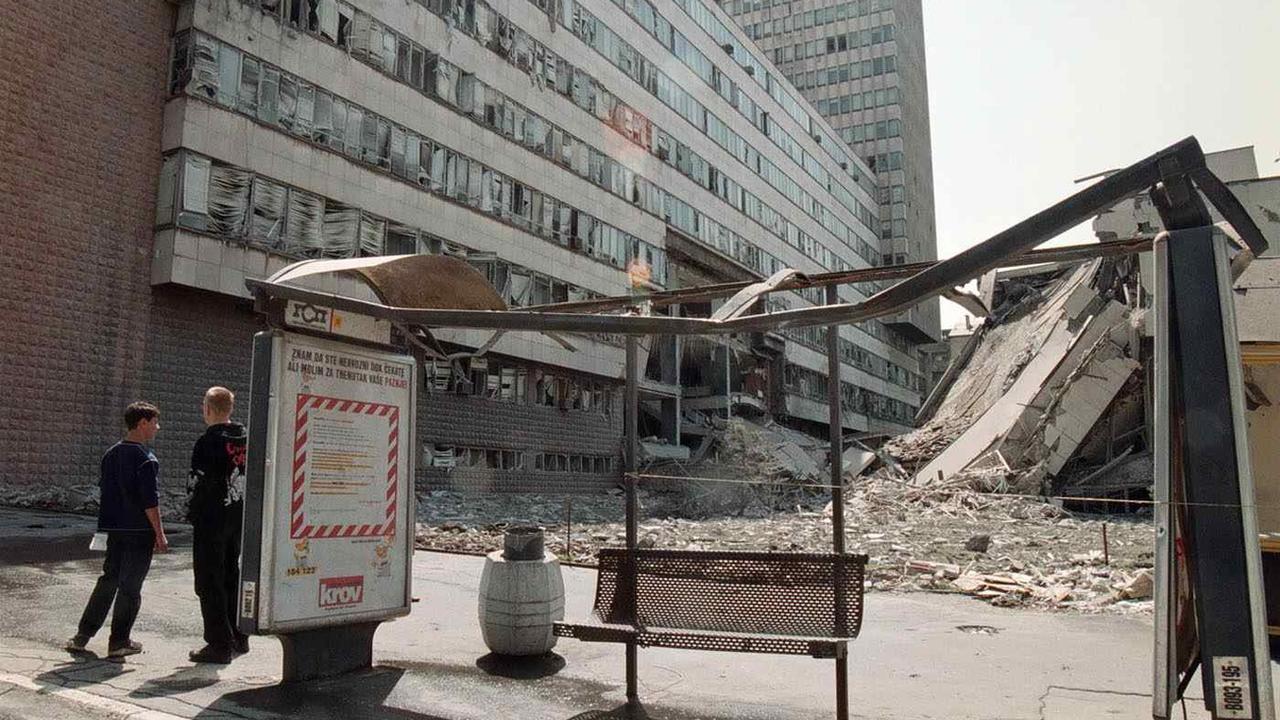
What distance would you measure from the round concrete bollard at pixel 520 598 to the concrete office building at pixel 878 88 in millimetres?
72443

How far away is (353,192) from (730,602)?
2070 cm

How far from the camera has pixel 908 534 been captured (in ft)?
59.7

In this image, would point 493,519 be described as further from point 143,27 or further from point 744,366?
point 744,366

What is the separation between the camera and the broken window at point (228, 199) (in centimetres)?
2023

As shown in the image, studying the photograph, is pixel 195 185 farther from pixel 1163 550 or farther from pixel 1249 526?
pixel 1249 526

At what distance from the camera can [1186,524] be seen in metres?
3.52

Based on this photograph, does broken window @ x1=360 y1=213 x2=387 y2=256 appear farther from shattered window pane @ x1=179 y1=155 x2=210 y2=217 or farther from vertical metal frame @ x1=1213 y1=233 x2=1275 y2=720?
vertical metal frame @ x1=1213 y1=233 x2=1275 y2=720

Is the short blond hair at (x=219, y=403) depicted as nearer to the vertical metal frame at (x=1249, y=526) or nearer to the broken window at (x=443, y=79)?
the vertical metal frame at (x=1249, y=526)

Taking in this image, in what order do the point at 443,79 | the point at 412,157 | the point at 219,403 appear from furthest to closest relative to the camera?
1. the point at 443,79
2. the point at 412,157
3. the point at 219,403

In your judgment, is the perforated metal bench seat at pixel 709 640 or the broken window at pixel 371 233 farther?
the broken window at pixel 371 233

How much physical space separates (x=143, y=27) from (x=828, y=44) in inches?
2960

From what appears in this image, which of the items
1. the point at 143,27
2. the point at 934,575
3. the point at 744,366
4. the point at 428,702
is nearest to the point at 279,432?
the point at 428,702

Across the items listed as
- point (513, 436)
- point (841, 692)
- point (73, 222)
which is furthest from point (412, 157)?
point (841, 692)

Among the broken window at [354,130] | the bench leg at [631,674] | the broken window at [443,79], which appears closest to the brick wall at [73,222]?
the broken window at [354,130]
